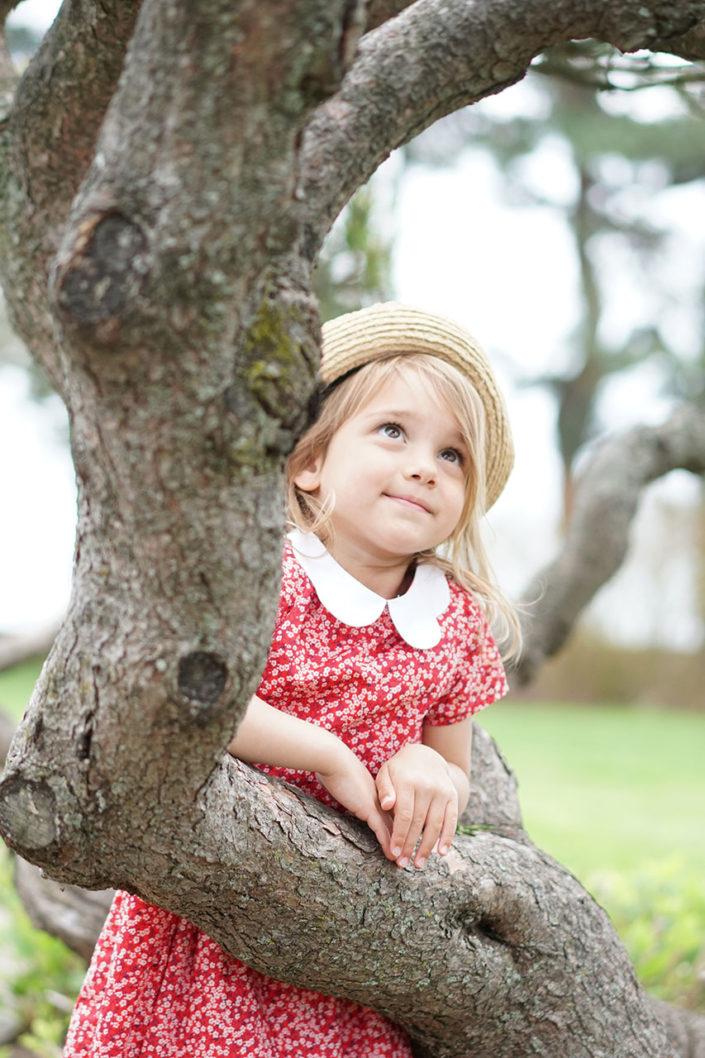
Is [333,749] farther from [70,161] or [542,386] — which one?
[542,386]

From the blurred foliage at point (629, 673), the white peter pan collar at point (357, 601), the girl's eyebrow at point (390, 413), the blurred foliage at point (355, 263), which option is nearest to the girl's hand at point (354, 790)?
the white peter pan collar at point (357, 601)

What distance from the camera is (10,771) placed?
42.4 inches

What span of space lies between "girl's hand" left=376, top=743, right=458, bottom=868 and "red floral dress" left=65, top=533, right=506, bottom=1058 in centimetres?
15

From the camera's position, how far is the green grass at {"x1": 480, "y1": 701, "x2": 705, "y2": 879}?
6.50 meters

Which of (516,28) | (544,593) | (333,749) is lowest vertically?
(333,749)

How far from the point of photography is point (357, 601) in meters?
1.53

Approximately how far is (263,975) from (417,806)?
381 millimetres

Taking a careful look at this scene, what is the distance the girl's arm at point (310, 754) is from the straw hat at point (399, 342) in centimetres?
54

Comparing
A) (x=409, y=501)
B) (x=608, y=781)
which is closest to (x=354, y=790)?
(x=409, y=501)

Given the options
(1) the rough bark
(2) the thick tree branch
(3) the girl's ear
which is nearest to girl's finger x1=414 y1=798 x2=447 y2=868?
(3) the girl's ear

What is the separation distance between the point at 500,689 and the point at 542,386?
1459cm

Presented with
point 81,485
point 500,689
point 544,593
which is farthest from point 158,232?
point 544,593

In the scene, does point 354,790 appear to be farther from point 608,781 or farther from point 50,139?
point 608,781

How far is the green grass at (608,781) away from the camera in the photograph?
21.3ft
